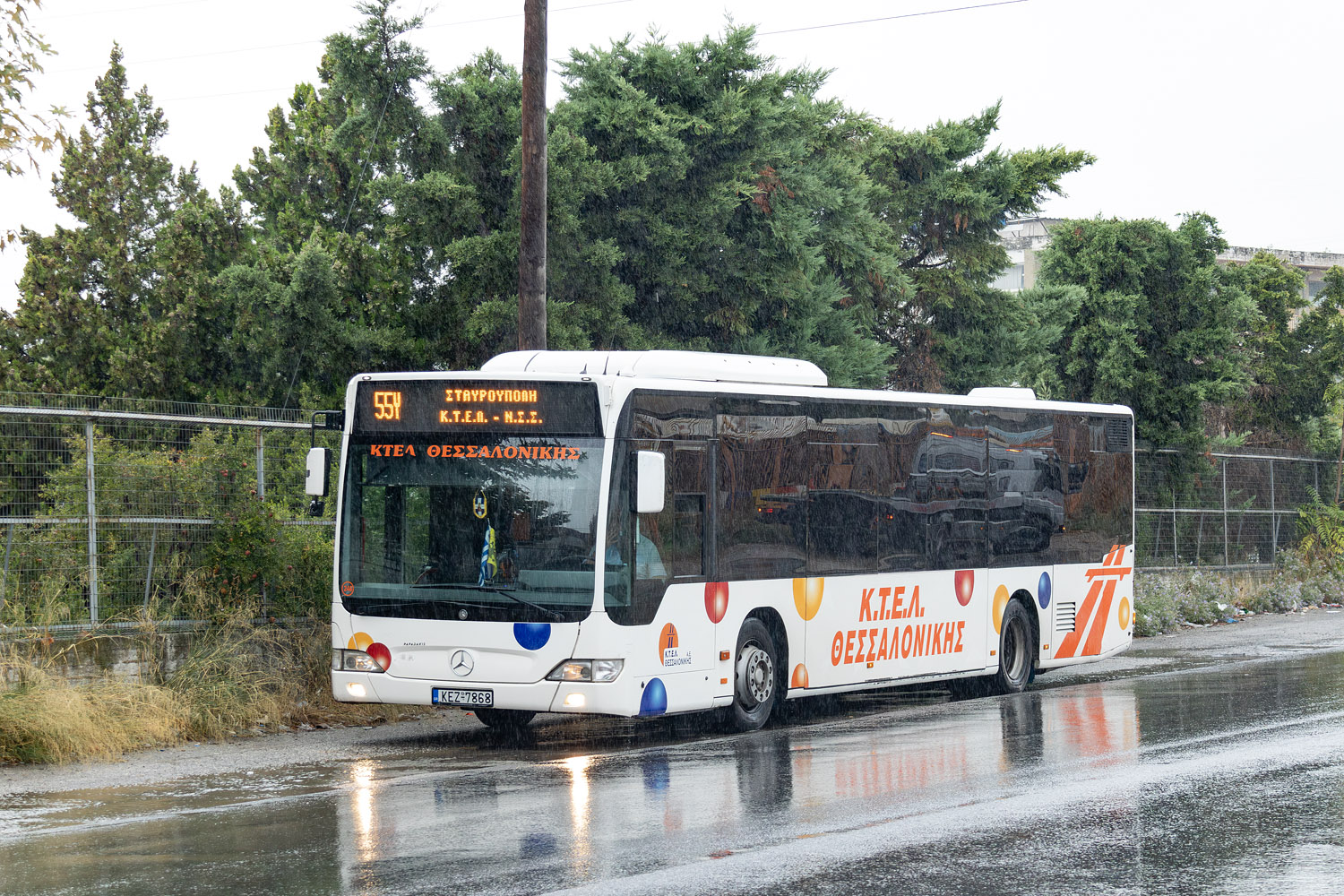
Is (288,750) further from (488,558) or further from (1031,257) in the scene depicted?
(1031,257)

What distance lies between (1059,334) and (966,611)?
56.1ft

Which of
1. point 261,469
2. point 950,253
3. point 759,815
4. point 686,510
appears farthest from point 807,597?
point 950,253

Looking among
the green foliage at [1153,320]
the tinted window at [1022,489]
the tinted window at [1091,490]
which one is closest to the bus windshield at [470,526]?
the tinted window at [1022,489]

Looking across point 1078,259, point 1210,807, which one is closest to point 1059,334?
point 1078,259

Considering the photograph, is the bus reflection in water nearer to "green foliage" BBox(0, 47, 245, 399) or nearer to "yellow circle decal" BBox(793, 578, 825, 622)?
"yellow circle decal" BBox(793, 578, 825, 622)

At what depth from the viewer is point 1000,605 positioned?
16.9 meters

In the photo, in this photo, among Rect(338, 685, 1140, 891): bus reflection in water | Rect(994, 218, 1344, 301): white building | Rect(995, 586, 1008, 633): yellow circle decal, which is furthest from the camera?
Rect(994, 218, 1344, 301): white building

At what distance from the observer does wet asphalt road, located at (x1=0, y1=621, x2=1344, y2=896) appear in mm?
7520

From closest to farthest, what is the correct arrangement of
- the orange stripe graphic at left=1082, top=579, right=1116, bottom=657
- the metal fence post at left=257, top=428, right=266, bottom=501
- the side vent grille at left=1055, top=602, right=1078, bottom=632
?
the metal fence post at left=257, top=428, right=266, bottom=501, the side vent grille at left=1055, top=602, right=1078, bottom=632, the orange stripe graphic at left=1082, top=579, right=1116, bottom=657

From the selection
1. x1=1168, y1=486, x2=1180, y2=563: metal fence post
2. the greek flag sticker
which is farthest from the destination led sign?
x1=1168, y1=486, x2=1180, y2=563: metal fence post

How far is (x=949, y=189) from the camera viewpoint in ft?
107

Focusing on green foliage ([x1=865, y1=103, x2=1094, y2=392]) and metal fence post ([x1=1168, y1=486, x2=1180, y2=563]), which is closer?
metal fence post ([x1=1168, y1=486, x2=1180, y2=563])

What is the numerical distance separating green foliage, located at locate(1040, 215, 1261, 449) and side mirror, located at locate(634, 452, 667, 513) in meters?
22.7

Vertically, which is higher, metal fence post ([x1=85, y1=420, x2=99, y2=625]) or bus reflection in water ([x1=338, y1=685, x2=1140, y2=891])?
metal fence post ([x1=85, y1=420, x2=99, y2=625])
